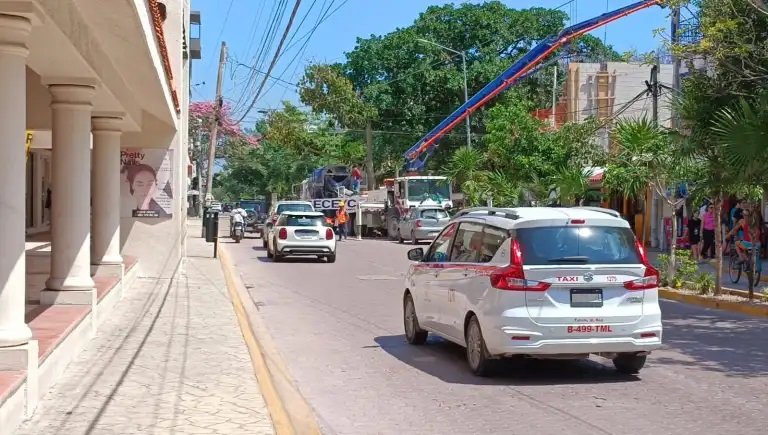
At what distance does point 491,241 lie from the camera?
10320 millimetres

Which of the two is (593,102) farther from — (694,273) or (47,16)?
(47,16)

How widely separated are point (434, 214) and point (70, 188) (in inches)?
1166

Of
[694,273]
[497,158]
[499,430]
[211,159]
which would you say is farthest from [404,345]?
[211,159]

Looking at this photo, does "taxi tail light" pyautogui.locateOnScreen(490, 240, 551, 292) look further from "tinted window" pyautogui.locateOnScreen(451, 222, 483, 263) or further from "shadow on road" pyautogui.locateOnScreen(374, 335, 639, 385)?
"shadow on road" pyautogui.locateOnScreen(374, 335, 639, 385)

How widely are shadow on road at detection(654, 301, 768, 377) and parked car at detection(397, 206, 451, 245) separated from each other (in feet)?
76.3

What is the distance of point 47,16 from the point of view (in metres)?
8.86

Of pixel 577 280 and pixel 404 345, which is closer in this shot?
pixel 577 280

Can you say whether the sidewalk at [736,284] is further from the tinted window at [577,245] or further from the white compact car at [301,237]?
the tinted window at [577,245]

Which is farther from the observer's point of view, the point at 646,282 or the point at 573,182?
the point at 573,182

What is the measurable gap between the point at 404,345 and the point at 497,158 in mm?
28673

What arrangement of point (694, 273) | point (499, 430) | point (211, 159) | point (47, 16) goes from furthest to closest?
point (211, 159) → point (694, 273) → point (47, 16) → point (499, 430)

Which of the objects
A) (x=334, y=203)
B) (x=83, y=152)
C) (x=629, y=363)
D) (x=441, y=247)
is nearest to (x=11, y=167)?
(x=83, y=152)

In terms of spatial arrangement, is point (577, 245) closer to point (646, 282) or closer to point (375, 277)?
point (646, 282)

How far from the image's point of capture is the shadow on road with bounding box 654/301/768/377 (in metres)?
11.1
